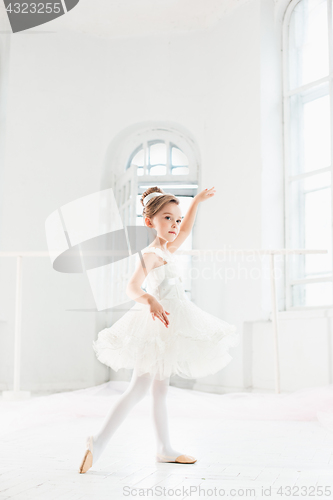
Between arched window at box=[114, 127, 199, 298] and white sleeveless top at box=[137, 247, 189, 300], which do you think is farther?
arched window at box=[114, 127, 199, 298]

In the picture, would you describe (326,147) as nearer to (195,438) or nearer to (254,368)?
(254,368)

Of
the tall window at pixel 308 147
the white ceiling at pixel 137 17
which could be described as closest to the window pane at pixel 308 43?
the tall window at pixel 308 147

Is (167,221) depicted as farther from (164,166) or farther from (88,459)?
(164,166)

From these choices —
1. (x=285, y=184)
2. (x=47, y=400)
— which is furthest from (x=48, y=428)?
(x=285, y=184)

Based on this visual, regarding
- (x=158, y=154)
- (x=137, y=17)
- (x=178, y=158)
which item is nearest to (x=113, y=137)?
(x=158, y=154)

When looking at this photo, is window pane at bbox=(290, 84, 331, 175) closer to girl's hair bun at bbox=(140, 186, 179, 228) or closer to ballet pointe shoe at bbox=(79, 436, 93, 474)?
girl's hair bun at bbox=(140, 186, 179, 228)

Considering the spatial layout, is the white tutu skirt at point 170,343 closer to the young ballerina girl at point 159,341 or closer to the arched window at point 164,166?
the young ballerina girl at point 159,341

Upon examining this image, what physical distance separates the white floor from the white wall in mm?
1270

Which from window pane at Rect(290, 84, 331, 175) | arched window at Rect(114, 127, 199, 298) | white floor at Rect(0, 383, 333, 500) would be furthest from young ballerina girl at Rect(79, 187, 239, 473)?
arched window at Rect(114, 127, 199, 298)

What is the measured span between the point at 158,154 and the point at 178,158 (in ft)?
0.58

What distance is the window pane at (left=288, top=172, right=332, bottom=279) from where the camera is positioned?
3.21m

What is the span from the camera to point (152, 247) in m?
1.57

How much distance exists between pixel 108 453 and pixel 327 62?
2.87m

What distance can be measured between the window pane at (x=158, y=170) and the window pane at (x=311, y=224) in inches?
44.1
